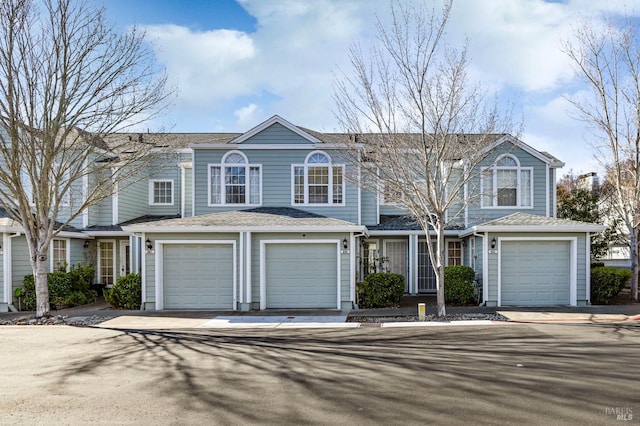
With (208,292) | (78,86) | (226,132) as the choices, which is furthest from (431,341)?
(226,132)

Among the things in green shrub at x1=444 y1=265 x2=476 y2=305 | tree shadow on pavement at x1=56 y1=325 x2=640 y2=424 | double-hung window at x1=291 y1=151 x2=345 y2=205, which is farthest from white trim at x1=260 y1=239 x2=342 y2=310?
tree shadow on pavement at x1=56 y1=325 x2=640 y2=424

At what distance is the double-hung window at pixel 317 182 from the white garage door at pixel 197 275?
4.05 metres

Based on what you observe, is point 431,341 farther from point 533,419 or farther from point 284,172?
point 284,172

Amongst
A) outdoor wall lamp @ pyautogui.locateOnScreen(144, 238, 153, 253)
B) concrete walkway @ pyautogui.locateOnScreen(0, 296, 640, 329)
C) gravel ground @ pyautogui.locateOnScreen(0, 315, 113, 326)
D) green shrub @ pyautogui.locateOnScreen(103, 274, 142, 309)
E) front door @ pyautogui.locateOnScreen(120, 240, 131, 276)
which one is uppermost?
outdoor wall lamp @ pyautogui.locateOnScreen(144, 238, 153, 253)

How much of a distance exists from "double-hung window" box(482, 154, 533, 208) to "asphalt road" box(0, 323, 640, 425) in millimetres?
8050

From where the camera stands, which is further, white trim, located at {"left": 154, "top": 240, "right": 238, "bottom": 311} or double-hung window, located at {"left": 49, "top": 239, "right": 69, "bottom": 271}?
double-hung window, located at {"left": 49, "top": 239, "right": 69, "bottom": 271}

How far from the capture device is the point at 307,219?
1698 cm

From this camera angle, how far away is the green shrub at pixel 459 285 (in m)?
16.8

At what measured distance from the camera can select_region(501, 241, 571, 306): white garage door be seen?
16.7 meters

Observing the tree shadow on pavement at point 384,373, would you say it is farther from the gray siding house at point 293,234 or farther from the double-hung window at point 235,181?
the double-hung window at point 235,181

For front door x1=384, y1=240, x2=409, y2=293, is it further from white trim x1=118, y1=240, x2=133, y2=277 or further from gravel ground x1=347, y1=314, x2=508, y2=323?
white trim x1=118, y1=240, x2=133, y2=277

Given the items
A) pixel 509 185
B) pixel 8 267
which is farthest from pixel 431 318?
pixel 8 267

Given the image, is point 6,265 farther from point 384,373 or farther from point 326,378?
point 384,373

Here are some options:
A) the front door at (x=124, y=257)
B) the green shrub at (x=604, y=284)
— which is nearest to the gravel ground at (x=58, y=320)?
the front door at (x=124, y=257)
